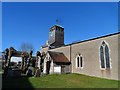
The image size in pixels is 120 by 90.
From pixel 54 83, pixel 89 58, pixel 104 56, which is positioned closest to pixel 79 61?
pixel 89 58

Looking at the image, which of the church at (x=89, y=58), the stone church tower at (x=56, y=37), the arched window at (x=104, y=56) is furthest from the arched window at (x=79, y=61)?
the stone church tower at (x=56, y=37)

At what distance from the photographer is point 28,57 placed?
28.9 meters

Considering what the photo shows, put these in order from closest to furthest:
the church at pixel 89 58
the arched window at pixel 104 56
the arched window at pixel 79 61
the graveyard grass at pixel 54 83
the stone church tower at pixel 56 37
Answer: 1. the graveyard grass at pixel 54 83
2. the church at pixel 89 58
3. the arched window at pixel 104 56
4. the arched window at pixel 79 61
5. the stone church tower at pixel 56 37

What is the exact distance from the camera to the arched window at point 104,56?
2135 centimetres

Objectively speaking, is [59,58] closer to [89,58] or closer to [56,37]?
[89,58]

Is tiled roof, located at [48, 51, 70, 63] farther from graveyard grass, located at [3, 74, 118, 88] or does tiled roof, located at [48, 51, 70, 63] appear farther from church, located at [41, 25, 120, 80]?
graveyard grass, located at [3, 74, 118, 88]

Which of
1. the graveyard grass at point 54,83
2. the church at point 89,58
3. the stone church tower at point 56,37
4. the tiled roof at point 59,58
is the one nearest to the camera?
the graveyard grass at point 54,83

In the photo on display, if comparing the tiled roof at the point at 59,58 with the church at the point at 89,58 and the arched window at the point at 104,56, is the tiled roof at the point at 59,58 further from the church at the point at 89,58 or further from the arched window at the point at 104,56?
the arched window at the point at 104,56

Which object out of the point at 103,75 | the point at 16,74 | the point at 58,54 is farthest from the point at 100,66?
the point at 16,74

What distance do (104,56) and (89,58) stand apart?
2.86 meters

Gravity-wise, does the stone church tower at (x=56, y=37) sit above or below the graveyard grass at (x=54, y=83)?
above

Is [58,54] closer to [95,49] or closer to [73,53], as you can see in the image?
[73,53]

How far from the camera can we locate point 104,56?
21781 millimetres

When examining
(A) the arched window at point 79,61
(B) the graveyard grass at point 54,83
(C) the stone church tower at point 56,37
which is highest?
(C) the stone church tower at point 56,37
